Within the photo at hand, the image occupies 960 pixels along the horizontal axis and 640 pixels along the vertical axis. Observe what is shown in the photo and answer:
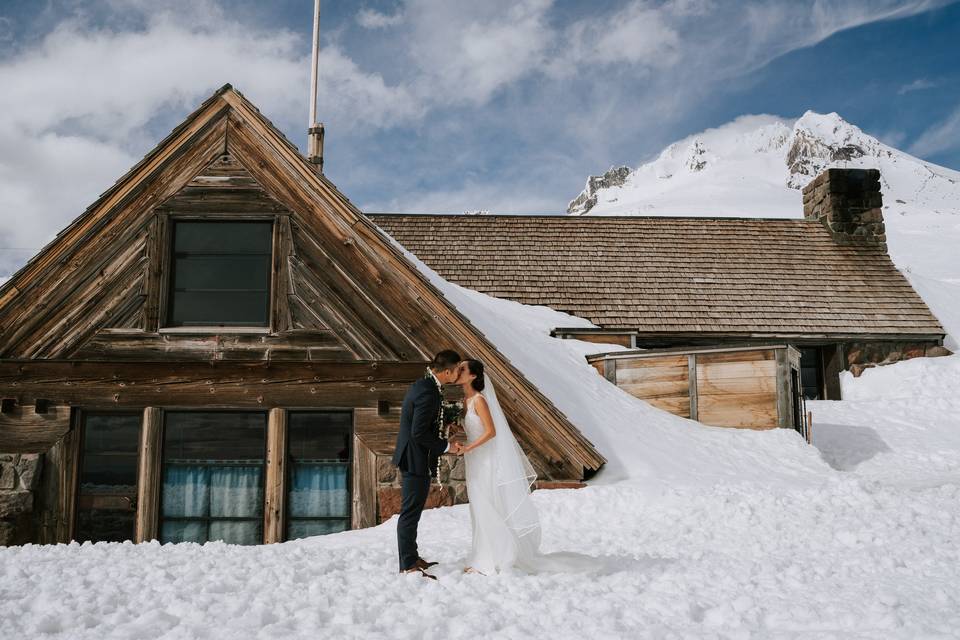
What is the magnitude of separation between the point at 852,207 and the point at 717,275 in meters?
5.12

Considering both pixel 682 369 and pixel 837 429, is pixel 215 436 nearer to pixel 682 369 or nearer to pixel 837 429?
pixel 682 369

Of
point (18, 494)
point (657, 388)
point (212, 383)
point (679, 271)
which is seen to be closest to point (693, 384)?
point (657, 388)

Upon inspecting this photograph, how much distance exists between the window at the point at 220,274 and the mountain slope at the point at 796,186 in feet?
50.0

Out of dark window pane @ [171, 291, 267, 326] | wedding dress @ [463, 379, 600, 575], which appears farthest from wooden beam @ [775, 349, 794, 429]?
dark window pane @ [171, 291, 267, 326]

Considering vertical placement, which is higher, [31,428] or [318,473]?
[31,428]

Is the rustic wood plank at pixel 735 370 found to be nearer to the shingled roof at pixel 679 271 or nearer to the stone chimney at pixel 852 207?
the shingled roof at pixel 679 271

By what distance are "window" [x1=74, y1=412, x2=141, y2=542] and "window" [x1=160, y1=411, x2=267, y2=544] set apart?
338 millimetres

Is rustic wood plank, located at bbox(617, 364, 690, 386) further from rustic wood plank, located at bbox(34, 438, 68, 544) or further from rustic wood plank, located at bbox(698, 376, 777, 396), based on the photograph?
rustic wood plank, located at bbox(34, 438, 68, 544)

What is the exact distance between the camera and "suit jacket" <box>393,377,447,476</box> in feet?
16.7

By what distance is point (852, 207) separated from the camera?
734 inches

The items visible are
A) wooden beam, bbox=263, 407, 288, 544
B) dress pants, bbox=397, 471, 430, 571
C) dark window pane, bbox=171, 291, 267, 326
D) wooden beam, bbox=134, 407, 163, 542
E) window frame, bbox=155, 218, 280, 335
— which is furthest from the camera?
dark window pane, bbox=171, 291, 267, 326

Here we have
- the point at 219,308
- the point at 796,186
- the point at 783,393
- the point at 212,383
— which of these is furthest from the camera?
the point at 796,186

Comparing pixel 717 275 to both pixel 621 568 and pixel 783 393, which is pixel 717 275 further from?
pixel 621 568

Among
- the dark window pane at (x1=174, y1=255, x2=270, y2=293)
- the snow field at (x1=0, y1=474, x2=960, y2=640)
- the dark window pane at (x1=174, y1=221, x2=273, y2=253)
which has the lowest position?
the snow field at (x1=0, y1=474, x2=960, y2=640)
